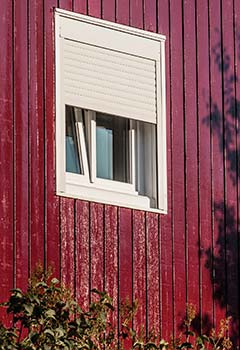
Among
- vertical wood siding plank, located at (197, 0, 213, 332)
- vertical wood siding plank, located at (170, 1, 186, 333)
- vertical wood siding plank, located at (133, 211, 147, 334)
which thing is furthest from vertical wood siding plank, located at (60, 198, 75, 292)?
vertical wood siding plank, located at (197, 0, 213, 332)

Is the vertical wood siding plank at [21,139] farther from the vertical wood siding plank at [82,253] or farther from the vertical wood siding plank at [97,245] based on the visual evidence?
the vertical wood siding plank at [97,245]

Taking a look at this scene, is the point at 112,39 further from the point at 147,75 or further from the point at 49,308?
the point at 49,308

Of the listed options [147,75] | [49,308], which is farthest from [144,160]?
[49,308]

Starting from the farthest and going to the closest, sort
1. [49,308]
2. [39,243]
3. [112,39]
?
[112,39] < [39,243] < [49,308]

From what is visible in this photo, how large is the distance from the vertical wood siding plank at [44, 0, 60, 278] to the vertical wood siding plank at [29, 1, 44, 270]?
0.05m

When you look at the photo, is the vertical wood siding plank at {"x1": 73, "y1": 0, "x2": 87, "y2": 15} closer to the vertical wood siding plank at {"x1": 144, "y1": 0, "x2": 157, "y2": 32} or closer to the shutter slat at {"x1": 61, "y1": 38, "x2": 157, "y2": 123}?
the shutter slat at {"x1": 61, "y1": 38, "x2": 157, "y2": 123}

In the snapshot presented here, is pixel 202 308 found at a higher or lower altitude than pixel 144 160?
lower

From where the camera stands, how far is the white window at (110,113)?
44.8ft

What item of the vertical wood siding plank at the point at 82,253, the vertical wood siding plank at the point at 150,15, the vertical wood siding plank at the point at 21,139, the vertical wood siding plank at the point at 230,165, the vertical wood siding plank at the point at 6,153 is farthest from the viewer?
the vertical wood siding plank at the point at 230,165

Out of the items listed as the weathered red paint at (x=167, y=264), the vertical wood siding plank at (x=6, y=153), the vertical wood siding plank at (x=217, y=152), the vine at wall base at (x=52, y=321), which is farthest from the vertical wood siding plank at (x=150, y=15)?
the vine at wall base at (x=52, y=321)

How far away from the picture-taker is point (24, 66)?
13.4m

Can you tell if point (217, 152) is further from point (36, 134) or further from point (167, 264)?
point (36, 134)

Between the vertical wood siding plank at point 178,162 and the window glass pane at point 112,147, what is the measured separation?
447 mm

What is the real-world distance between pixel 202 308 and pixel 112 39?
2.50m
